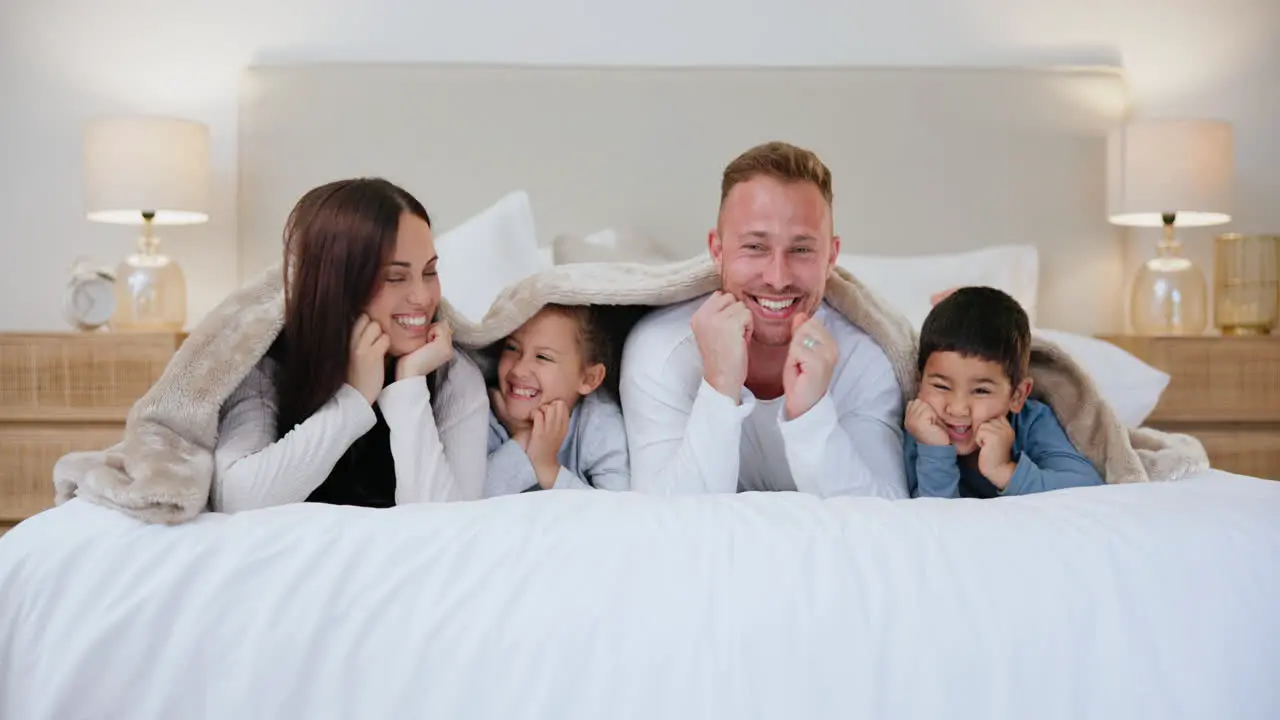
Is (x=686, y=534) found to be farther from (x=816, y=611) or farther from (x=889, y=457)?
(x=889, y=457)

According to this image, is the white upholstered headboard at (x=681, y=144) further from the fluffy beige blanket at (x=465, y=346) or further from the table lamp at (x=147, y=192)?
the fluffy beige blanket at (x=465, y=346)

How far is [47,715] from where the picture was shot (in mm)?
1118

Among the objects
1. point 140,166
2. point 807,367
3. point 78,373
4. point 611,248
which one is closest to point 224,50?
point 140,166

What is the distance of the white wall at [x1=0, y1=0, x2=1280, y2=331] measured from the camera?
138 inches

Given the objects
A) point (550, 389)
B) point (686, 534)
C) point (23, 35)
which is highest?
point (23, 35)

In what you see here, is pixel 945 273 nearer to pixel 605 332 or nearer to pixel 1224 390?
pixel 1224 390

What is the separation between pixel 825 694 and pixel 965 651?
0.14 metres

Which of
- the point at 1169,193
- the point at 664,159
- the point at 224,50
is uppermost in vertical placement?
the point at 224,50

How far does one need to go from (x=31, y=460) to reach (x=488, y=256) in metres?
1.21

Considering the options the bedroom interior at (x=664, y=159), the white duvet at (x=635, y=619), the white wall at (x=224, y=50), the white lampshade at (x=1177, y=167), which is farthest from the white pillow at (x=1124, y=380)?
the white duvet at (x=635, y=619)

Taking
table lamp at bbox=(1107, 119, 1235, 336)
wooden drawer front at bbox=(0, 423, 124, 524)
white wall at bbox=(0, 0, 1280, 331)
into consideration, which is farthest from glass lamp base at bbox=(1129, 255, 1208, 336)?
wooden drawer front at bbox=(0, 423, 124, 524)

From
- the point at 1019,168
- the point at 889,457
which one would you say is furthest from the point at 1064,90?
the point at 889,457

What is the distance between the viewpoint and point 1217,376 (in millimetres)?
3152

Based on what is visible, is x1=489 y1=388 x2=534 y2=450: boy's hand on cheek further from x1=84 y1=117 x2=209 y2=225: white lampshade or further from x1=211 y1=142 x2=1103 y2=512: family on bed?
x1=84 y1=117 x2=209 y2=225: white lampshade
